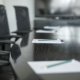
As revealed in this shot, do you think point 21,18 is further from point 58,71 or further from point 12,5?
point 58,71

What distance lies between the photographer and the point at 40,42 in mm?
1911

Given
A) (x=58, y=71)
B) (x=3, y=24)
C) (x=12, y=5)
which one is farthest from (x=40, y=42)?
(x=12, y=5)

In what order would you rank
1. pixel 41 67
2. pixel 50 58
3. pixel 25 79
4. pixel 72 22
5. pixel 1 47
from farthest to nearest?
pixel 72 22 → pixel 1 47 → pixel 50 58 → pixel 41 67 → pixel 25 79

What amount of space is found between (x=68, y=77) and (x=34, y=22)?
4.90m

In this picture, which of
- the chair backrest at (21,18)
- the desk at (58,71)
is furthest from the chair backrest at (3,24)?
the desk at (58,71)

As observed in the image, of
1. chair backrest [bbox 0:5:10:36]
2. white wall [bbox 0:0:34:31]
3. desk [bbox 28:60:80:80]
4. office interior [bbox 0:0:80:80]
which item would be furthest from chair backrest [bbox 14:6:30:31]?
desk [bbox 28:60:80:80]

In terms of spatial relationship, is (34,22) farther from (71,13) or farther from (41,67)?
(41,67)

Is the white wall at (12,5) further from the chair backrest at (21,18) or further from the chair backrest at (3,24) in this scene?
the chair backrest at (3,24)

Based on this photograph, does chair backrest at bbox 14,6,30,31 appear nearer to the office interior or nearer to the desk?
the office interior

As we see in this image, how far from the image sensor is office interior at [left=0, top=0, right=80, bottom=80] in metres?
1.01

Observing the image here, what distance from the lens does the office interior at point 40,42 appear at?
1.01 m

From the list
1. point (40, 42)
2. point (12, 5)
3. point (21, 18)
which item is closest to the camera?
point (40, 42)

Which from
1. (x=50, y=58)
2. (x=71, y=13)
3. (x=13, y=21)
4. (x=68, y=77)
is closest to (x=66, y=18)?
(x=71, y=13)

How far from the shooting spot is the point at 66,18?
5953 mm
